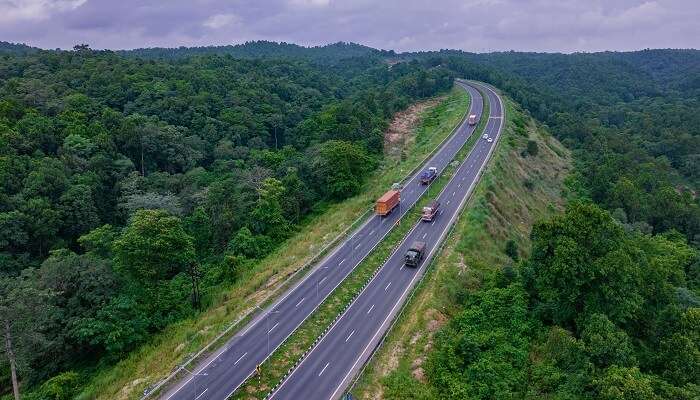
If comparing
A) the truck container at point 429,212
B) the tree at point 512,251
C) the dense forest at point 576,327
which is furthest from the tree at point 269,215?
the dense forest at point 576,327

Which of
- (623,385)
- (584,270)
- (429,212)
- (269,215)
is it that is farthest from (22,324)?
(584,270)

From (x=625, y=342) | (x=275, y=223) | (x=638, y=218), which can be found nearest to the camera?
(x=625, y=342)

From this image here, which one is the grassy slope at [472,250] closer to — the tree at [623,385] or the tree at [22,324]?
the tree at [623,385]

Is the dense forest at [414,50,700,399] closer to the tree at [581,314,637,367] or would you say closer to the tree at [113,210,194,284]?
the tree at [581,314,637,367]

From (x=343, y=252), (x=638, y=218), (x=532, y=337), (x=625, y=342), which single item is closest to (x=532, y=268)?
(x=532, y=337)

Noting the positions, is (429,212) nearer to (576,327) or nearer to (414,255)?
(414,255)

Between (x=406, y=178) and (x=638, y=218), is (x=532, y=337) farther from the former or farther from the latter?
(x=638, y=218)

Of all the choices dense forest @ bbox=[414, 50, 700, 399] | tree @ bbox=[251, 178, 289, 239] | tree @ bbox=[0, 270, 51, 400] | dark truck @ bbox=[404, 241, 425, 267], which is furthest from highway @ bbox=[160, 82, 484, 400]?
tree @ bbox=[0, 270, 51, 400]
